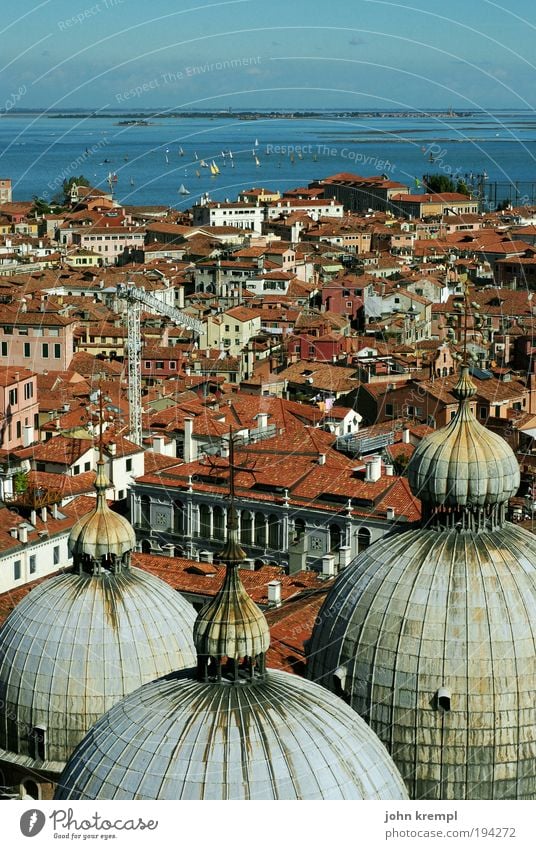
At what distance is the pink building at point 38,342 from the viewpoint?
43.1 m

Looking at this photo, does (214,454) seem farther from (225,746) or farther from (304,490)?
(225,746)

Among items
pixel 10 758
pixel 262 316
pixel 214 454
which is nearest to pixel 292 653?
pixel 10 758

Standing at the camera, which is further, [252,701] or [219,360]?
[219,360]

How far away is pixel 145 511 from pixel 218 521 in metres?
1.51

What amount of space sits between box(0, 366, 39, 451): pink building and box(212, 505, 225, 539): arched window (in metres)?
7.62

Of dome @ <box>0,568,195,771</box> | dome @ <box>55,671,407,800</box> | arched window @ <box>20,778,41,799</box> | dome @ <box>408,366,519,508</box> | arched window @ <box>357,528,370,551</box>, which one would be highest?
dome @ <box>408,366,519,508</box>

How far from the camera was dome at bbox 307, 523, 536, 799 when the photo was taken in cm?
1303

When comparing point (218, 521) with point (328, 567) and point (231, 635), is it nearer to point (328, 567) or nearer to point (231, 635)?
point (328, 567)

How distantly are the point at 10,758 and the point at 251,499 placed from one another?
11.3m

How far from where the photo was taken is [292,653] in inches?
609

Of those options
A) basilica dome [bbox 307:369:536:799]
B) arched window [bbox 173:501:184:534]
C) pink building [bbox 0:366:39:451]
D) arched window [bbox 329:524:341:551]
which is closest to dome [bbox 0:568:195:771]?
basilica dome [bbox 307:369:536:799]

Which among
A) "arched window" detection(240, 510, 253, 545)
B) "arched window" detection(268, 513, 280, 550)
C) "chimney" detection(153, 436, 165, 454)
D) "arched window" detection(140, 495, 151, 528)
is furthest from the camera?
"chimney" detection(153, 436, 165, 454)

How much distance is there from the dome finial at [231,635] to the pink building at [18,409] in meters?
21.8

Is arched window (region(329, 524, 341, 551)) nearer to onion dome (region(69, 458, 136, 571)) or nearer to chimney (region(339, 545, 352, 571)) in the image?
chimney (region(339, 545, 352, 571))
